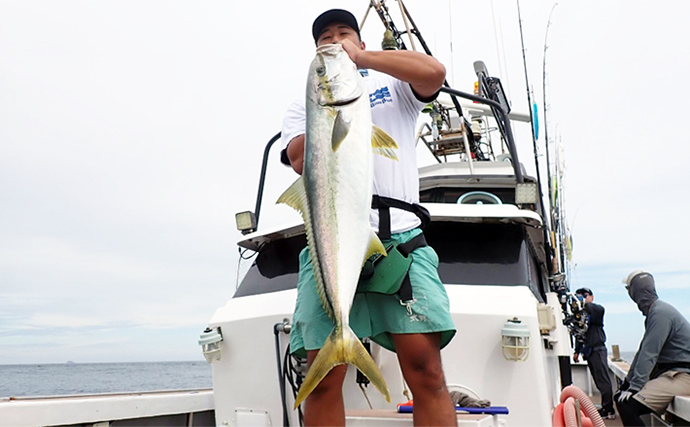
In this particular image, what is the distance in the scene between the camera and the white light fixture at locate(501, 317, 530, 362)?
2744mm

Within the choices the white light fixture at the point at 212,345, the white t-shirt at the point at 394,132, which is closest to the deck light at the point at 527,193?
the white t-shirt at the point at 394,132

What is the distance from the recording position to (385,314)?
7.20 ft

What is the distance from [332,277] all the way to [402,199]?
1.99 ft

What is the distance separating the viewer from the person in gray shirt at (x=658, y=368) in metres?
4.73

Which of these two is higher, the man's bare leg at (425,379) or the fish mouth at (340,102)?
the fish mouth at (340,102)

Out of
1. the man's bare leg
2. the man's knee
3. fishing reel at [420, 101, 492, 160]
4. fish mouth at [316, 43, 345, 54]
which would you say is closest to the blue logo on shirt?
fish mouth at [316, 43, 345, 54]

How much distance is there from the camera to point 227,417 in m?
3.50

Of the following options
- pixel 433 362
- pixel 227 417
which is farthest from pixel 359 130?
pixel 227 417

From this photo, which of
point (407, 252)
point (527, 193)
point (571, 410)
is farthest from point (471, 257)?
point (407, 252)

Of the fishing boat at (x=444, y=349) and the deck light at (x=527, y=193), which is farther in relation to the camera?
the deck light at (x=527, y=193)

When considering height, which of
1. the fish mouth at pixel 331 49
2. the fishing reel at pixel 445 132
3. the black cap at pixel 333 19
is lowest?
the fish mouth at pixel 331 49

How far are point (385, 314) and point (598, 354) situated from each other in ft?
21.8

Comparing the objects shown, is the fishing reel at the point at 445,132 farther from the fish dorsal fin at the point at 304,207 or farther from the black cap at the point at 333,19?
the fish dorsal fin at the point at 304,207

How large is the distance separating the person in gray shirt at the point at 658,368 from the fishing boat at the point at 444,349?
9.8 inches
